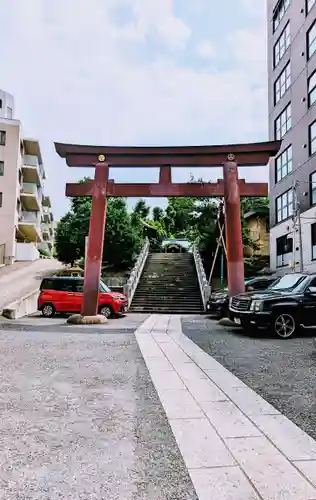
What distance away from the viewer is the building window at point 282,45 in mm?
28500

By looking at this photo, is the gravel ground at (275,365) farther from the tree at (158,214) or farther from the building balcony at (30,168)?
the tree at (158,214)

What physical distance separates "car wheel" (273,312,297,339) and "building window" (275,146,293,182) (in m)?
18.6

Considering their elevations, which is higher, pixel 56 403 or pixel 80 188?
pixel 80 188

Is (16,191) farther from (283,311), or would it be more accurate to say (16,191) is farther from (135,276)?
(283,311)

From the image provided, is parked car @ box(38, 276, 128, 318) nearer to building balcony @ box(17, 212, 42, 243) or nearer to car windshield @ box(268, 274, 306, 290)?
car windshield @ box(268, 274, 306, 290)

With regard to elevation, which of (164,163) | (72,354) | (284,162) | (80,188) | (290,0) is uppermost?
(290,0)

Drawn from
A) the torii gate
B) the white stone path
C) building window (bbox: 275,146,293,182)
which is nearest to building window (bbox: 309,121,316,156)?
building window (bbox: 275,146,293,182)

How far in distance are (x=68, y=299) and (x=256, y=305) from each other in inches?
398

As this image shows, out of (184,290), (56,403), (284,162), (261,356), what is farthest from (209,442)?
(284,162)

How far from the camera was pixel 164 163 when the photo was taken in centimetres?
1574

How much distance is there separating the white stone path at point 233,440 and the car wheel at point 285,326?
176 inches

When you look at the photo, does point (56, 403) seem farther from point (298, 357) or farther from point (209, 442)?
point (298, 357)

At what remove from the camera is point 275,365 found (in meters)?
7.14

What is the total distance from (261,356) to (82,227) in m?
24.6
